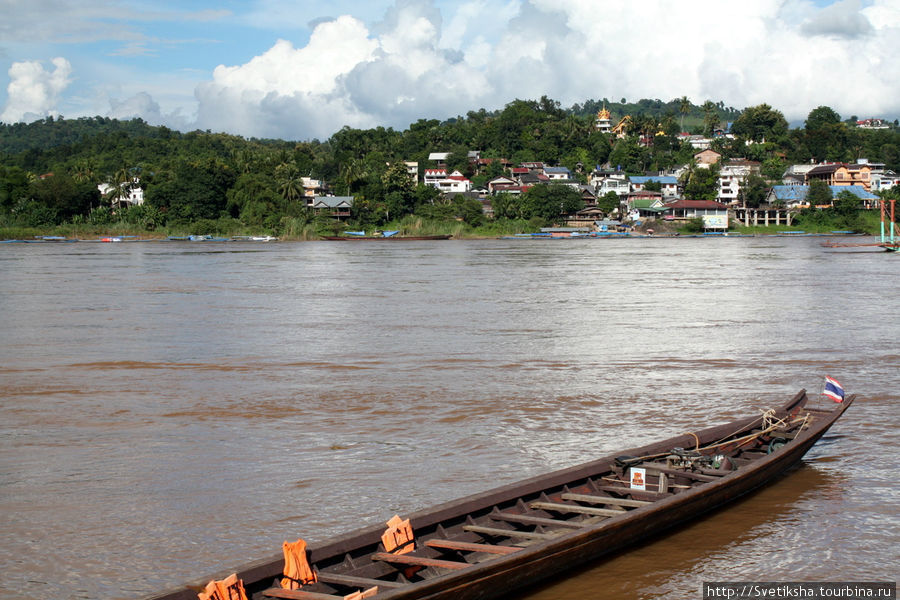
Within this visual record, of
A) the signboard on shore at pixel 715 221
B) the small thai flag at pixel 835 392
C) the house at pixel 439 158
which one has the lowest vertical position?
the small thai flag at pixel 835 392

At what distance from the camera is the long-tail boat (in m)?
5.15

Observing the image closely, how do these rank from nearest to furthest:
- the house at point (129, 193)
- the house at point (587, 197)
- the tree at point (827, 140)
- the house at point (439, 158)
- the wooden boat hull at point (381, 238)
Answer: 1. the wooden boat hull at point (381, 238)
2. the house at point (129, 193)
3. the house at point (587, 197)
4. the house at point (439, 158)
5. the tree at point (827, 140)

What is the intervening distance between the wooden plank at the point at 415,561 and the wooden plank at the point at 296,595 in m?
0.50

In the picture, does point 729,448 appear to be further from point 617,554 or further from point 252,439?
point 252,439

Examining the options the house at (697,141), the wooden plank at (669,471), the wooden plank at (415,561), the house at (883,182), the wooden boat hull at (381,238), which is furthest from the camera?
the house at (697,141)

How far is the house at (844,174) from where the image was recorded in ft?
303

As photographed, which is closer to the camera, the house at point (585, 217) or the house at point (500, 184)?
the house at point (585, 217)

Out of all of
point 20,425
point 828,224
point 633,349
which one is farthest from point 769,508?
point 828,224

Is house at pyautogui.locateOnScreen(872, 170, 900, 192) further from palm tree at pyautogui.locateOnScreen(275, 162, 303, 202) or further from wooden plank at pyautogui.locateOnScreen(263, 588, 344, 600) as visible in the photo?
wooden plank at pyautogui.locateOnScreen(263, 588, 344, 600)

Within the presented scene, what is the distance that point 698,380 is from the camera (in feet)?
42.2

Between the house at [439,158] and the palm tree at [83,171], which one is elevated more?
the house at [439,158]

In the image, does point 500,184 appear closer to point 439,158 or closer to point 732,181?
point 439,158

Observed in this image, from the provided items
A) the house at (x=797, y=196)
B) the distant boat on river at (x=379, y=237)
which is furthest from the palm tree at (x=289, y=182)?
the house at (x=797, y=196)

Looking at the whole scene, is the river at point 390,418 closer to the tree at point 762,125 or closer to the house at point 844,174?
the house at point 844,174
